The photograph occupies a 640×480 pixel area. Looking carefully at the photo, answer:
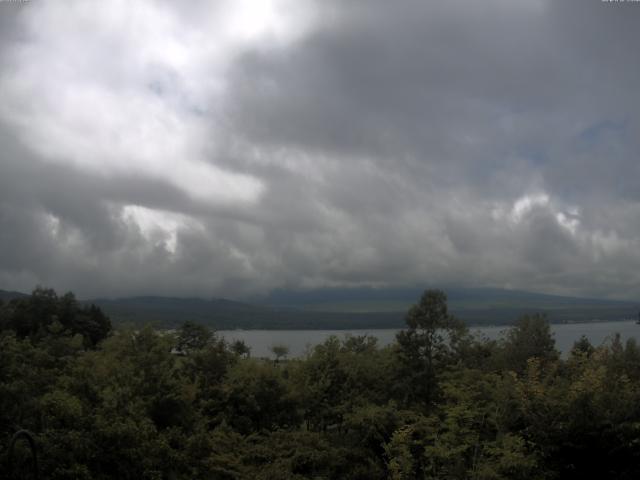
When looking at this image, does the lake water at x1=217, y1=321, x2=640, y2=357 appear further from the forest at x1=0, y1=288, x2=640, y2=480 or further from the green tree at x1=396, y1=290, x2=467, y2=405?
the forest at x1=0, y1=288, x2=640, y2=480

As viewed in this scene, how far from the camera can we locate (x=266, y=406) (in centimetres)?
2477

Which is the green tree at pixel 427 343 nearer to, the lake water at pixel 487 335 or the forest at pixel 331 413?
the forest at pixel 331 413

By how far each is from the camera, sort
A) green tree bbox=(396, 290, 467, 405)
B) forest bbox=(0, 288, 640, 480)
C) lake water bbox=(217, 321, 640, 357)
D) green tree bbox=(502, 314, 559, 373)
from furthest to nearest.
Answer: lake water bbox=(217, 321, 640, 357), green tree bbox=(502, 314, 559, 373), green tree bbox=(396, 290, 467, 405), forest bbox=(0, 288, 640, 480)

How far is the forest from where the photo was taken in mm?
16625

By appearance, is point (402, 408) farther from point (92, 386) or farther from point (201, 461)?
point (92, 386)

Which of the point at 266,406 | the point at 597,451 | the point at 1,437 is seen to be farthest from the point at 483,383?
the point at 1,437

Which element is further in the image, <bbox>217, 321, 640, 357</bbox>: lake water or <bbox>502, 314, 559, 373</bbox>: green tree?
<bbox>217, 321, 640, 357</bbox>: lake water

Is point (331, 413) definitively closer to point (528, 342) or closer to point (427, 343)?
point (427, 343)

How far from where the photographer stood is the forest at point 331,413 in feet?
54.5

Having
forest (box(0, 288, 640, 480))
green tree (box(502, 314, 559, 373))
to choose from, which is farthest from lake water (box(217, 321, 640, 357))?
forest (box(0, 288, 640, 480))

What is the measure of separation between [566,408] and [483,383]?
10.8 ft

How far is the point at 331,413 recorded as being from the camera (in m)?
24.6

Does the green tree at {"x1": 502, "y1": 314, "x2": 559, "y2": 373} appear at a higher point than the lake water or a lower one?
higher

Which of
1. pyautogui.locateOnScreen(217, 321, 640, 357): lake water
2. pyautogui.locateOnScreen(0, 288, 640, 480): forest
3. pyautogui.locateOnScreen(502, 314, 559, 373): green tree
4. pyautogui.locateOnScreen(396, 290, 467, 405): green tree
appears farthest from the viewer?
pyautogui.locateOnScreen(217, 321, 640, 357): lake water
